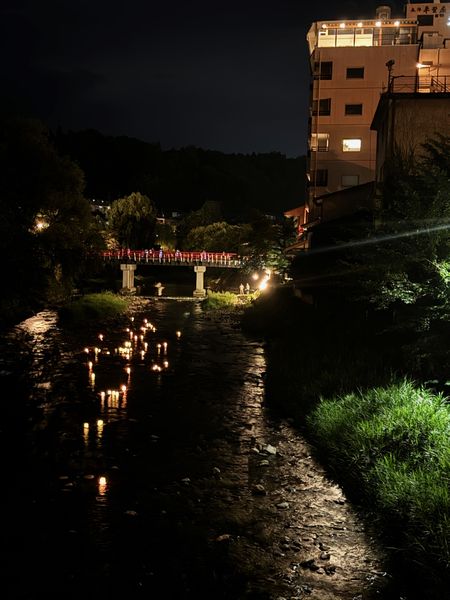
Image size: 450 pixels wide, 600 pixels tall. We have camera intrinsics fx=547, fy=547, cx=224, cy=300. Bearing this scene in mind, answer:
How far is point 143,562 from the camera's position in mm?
6996

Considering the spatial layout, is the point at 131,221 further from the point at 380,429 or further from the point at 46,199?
the point at 380,429

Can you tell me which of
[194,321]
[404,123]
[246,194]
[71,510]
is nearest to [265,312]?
[194,321]

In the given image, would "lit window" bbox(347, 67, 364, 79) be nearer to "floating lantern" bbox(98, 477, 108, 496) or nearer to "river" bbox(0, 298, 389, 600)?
"river" bbox(0, 298, 389, 600)

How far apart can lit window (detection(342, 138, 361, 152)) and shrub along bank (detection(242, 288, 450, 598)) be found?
3134 centimetres

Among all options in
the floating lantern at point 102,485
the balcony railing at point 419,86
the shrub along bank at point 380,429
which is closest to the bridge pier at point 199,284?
the balcony railing at point 419,86

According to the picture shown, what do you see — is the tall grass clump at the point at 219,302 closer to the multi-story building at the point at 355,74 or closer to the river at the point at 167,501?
the multi-story building at the point at 355,74

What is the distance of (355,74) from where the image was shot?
46.5 meters

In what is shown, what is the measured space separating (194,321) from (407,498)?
2977cm

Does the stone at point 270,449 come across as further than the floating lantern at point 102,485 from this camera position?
Yes

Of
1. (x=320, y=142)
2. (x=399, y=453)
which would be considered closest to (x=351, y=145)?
(x=320, y=142)

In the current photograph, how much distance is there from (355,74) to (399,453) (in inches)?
1743

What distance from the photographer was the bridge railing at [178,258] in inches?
2313

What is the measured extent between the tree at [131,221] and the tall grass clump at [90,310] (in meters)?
34.7

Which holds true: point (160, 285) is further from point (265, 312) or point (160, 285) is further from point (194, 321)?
point (265, 312)
